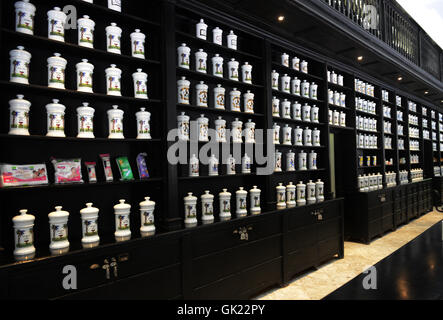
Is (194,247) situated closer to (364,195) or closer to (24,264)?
(24,264)

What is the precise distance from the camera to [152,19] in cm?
227

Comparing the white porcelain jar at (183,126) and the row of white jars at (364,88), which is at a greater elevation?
the row of white jars at (364,88)

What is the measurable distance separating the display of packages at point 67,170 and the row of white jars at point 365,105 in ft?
14.1

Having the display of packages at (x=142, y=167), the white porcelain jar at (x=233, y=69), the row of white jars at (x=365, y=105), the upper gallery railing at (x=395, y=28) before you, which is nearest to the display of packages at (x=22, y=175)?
the display of packages at (x=142, y=167)

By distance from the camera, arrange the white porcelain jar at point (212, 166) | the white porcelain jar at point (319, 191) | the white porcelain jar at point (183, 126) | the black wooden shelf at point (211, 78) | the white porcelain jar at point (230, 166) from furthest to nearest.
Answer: the white porcelain jar at point (319, 191) < the white porcelain jar at point (230, 166) < the white porcelain jar at point (212, 166) < the black wooden shelf at point (211, 78) < the white porcelain jar at point (183, 126)

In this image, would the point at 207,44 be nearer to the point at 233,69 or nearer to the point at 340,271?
the point at 233,69

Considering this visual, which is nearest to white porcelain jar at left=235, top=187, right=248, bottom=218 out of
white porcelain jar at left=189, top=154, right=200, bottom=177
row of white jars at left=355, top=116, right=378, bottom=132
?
white porcelain jar at left=189, top=154, right=200, bottom=177

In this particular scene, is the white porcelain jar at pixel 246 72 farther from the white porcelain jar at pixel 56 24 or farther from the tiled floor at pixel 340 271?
the tiled floor at pixel 340 271

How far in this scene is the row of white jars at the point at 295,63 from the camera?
3279 mm

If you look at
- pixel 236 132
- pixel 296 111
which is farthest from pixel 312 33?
pixel 236 132

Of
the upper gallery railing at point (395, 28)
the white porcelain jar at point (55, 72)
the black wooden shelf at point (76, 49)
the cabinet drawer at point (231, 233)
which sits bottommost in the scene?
the cabinet drawer at point (231, 233)

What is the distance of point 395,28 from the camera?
4609 mm

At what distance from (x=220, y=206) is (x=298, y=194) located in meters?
1.21
